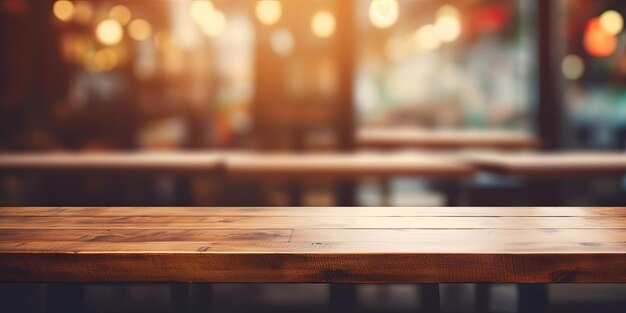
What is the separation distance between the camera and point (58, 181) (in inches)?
194

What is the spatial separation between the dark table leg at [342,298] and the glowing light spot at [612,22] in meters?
5.83

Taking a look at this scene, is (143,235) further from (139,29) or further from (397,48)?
(397,48)

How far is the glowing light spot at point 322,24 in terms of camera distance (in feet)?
16.5

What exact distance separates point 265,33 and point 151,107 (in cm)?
198

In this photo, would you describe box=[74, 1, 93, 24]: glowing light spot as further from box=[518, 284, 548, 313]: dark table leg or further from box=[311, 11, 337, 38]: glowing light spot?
box=[518, 284, 548, 313]: dark table leg

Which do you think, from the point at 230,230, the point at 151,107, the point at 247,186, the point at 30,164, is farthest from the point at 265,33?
the point at 230,230

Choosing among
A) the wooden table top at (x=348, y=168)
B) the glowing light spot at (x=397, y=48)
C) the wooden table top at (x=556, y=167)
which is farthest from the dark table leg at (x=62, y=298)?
the glowing light spot at (x=397, y=48)

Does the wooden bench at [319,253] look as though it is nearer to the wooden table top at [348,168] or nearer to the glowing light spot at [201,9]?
the wooden table top at [348,168]

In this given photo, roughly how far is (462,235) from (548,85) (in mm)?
4065

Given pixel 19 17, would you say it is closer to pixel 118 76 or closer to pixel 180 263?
pixel 118 76

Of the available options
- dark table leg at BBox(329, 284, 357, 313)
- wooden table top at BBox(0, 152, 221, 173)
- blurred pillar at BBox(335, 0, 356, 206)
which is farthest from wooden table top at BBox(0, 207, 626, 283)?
blurred pillar at BBox(335, 0, 356, 206)

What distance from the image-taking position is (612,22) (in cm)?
623

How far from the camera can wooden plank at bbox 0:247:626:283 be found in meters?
1.31

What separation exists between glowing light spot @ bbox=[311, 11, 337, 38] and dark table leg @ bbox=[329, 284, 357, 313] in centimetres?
360
